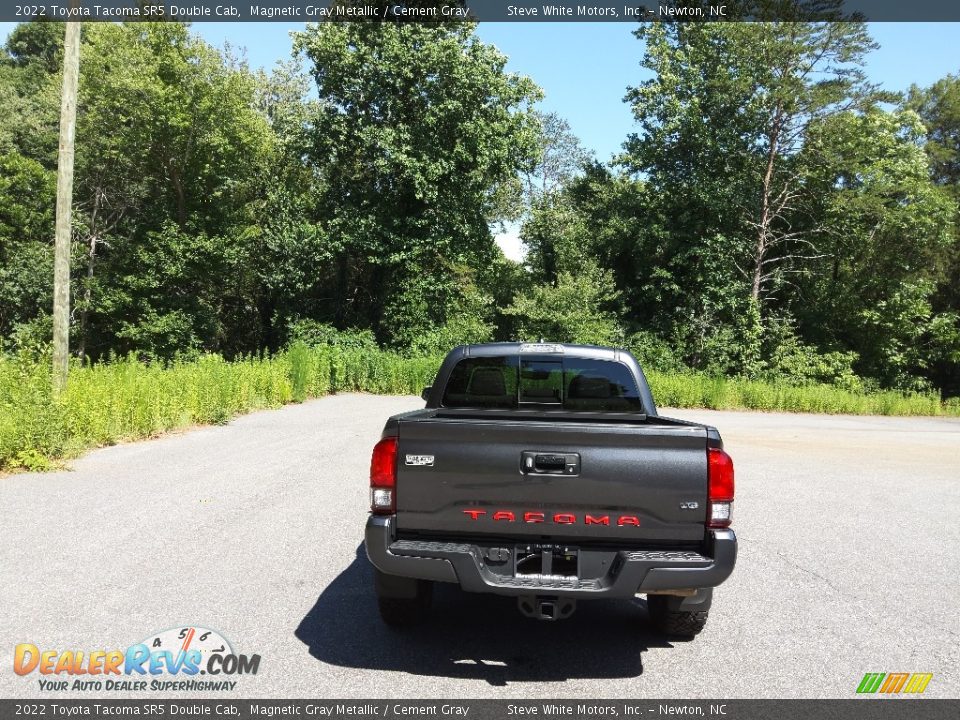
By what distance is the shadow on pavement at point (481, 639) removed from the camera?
3.90m

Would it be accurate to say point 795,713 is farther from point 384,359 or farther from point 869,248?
point 869,248

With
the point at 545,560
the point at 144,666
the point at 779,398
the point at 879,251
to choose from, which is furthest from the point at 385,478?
the point at 879,251

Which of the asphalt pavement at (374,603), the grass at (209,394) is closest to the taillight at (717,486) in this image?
the asphalt pavement at (374,603)

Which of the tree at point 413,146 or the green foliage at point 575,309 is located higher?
the tree at point 413,146

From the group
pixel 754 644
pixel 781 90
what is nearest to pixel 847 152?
pixel 781 90

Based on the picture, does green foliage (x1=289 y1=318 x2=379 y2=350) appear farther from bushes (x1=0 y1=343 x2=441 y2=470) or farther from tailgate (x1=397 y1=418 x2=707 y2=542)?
tailgate (x1=397 y1=418 x2=707 y2=542)

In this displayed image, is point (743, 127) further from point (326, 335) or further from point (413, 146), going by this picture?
point (326, 335)

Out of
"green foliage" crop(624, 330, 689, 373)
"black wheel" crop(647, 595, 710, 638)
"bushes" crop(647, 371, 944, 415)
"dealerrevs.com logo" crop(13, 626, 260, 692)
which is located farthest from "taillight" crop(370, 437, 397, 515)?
"green foliage" crop(624, 330, 689, 373)

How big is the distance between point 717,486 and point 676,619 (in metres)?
1.09

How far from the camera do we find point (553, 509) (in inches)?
147

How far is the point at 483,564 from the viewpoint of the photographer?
3721mm

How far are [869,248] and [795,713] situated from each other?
3884cm

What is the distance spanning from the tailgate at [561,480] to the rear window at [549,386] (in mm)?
1589

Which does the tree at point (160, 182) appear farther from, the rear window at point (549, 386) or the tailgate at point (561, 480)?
the tailgate at point (561, 480)
